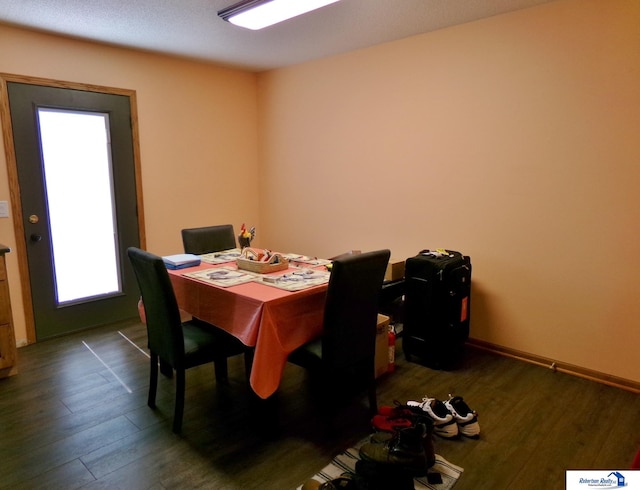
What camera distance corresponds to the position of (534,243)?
113 inches

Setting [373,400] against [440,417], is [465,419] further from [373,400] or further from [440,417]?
[373,400]

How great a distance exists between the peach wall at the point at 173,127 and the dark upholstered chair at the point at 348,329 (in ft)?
8.31

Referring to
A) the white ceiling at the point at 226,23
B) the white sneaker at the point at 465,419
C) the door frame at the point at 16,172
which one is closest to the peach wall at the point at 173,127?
the door frame at the point at 16,172

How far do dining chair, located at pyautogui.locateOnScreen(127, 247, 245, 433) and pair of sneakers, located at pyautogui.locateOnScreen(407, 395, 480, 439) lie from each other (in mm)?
1092

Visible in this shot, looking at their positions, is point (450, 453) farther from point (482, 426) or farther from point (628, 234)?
point (628, 234)

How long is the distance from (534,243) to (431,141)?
3.69 ft

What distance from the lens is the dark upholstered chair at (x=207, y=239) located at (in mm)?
3160

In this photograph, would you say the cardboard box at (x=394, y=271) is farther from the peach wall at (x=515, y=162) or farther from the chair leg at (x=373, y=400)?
the chair leg at (x=373, y=400)

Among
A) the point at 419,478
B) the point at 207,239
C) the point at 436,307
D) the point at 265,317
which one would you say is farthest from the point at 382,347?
the point at 207,239

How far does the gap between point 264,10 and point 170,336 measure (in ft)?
6.64

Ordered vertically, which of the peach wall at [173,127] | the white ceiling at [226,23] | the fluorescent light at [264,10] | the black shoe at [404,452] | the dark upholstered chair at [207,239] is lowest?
the black shoe at [404,452]

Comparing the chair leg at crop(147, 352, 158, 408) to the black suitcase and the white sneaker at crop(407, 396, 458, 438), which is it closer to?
the white sneaker at crop(407, 396, 458, 438)

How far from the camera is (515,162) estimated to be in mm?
2898

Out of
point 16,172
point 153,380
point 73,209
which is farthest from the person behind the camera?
point 73,209
